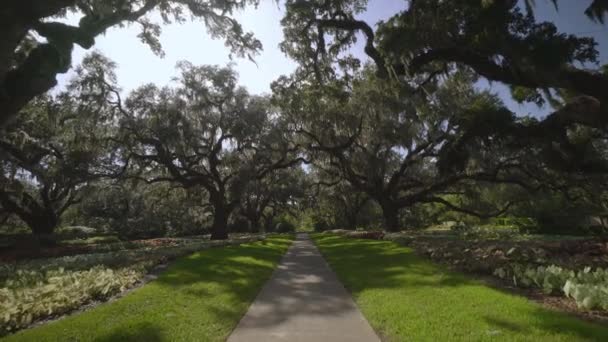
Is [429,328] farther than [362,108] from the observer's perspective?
No

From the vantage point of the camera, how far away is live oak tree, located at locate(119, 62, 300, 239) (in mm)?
24266

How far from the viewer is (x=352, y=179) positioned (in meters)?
28.3

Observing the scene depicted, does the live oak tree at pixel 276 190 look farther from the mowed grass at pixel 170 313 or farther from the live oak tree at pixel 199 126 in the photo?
the mowed grass at pixel 170 313

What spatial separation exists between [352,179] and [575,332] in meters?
23.6

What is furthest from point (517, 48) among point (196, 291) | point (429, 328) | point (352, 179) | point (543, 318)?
point (352, 179)

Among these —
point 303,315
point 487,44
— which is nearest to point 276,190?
point 487,44

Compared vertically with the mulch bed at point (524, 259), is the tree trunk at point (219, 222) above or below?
above

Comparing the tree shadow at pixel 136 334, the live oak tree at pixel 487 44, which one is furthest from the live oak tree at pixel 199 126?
the tree shadow at pixel 136 334

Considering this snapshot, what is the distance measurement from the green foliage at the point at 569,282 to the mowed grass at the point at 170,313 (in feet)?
17.5

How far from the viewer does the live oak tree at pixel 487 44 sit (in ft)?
29.6

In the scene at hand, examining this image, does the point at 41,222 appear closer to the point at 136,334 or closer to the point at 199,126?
the point at 199,126

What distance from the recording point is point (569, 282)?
20.7 feet

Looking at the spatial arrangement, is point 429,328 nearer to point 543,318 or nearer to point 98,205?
point 543,318

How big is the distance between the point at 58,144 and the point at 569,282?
30.0 m
